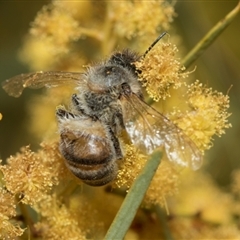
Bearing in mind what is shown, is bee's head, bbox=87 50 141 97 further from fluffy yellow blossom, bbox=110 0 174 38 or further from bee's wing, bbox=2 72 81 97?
fluffy yellow blossom, bbox=110 0 174 38

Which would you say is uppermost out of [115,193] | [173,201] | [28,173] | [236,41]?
[236,41]

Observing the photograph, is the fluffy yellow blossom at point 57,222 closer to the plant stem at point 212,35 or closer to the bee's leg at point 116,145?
the bee's leg at point 116,145

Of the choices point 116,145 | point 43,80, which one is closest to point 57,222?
point 116,145

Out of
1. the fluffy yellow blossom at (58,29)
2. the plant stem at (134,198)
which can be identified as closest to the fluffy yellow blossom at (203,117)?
the plant stem at (134,198)

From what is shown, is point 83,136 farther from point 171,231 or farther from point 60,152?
point 171,231

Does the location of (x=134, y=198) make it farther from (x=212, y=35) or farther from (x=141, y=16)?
(x=141, y=16)

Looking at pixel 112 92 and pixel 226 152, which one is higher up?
pixel 226 152

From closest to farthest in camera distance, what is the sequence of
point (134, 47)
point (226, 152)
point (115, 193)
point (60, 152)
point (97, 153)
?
point (97, 153) → point (60, 152) → point (115, 193) → point (134, 47) → point (226, 152)

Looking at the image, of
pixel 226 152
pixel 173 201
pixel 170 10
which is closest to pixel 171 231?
pixel 173 201
